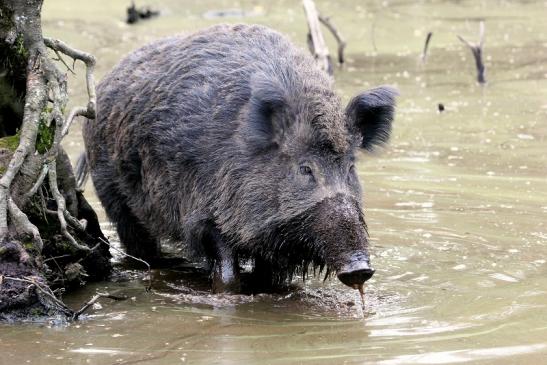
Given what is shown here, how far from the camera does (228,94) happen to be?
7.01 metres

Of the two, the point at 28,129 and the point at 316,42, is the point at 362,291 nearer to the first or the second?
the point at 28,129

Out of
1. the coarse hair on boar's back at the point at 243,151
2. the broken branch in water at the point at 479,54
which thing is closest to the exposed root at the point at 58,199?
the coarse hair on boar's back at the point at 243,151

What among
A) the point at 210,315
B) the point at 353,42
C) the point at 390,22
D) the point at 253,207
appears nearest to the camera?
the point at 210,315

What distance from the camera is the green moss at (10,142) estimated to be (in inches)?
248

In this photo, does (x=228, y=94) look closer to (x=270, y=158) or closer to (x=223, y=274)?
(x=270, y=158)

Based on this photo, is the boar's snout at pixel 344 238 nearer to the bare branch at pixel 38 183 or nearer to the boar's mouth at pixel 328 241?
the boar's mouth at pixel 328 241

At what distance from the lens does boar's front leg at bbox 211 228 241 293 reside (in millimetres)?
6816

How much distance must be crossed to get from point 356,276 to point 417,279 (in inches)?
42.6

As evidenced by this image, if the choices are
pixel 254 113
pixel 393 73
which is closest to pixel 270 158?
pixel 254 113

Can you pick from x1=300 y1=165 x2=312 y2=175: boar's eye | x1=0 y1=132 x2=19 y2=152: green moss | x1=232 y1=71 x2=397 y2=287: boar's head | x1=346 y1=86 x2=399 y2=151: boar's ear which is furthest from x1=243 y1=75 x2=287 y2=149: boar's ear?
x1=0 y1=132 x2=19 y2=152: green moss

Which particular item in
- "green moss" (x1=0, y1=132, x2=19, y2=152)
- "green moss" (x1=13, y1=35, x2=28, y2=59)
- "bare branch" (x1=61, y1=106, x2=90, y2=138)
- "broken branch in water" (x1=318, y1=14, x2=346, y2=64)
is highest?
"broken branch in water" (x1=318, y1=14, x2=346, y2=64)

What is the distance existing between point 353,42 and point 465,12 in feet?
10.0

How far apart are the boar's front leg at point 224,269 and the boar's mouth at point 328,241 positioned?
0.91 ft

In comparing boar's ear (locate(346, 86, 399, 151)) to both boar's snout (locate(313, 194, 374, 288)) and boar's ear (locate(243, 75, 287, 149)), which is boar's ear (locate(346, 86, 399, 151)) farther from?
boar's snout (locate(313, 194, 374, 288))
